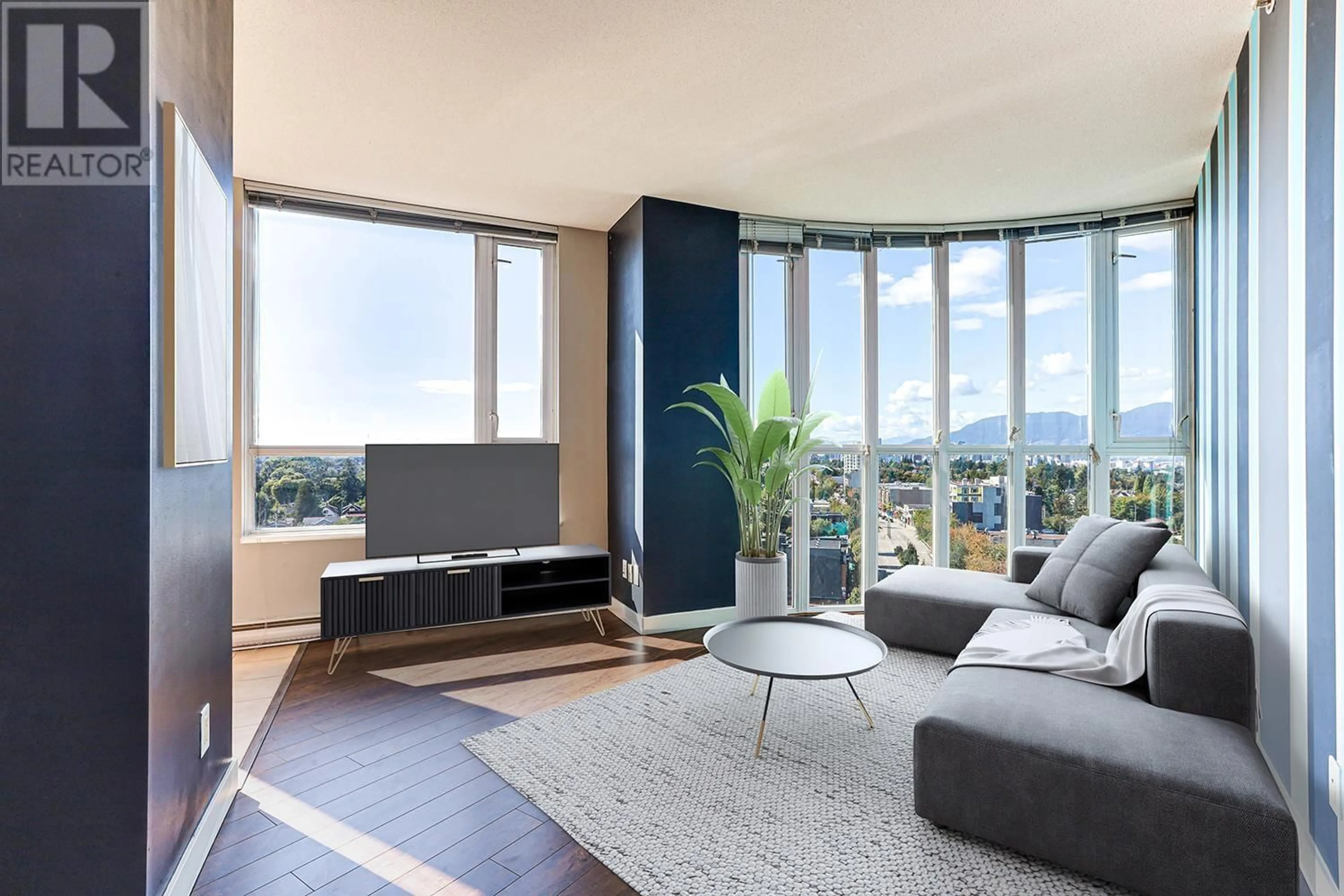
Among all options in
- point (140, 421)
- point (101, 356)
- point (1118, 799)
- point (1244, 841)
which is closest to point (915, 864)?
point (1118, 799)

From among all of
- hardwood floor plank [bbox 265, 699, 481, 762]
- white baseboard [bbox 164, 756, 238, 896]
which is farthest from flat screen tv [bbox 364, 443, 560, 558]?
white baseboard [bbox 164, 756, 238, 896]

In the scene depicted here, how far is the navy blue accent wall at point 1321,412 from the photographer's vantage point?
1.61 metres

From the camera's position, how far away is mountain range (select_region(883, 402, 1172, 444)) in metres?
4.08

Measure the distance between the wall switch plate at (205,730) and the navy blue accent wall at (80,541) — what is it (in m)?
0.40

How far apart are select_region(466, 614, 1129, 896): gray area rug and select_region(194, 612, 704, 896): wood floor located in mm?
124

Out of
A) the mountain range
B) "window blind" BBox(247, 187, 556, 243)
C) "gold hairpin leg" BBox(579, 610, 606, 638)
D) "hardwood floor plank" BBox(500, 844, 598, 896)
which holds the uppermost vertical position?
"window blind" BBox(247, 187, 556, 243)

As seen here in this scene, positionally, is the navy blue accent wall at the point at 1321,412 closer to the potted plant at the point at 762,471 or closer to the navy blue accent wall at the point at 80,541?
the potted plant at the point at 762,471

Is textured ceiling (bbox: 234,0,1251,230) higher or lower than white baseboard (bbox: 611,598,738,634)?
higher

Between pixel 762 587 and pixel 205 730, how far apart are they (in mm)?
2699

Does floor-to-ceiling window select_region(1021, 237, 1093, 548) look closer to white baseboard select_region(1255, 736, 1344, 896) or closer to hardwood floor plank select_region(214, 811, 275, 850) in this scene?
white baseboard select_region(1255, 736, 1344, 896)

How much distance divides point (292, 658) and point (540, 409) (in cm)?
206

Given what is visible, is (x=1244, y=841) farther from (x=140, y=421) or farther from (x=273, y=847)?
(x=140, y=421)

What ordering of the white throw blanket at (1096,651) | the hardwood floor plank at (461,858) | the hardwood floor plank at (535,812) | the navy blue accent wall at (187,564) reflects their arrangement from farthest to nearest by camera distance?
the white throw blanket at (1096,651) → the hardwood floor plank at (535,812) → the hardwood floor plank at (461,858) → the navy blue accent wall at (187,564)

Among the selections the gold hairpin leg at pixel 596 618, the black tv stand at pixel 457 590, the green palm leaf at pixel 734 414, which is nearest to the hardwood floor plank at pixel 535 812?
the black tv stand at pixel 457 590
